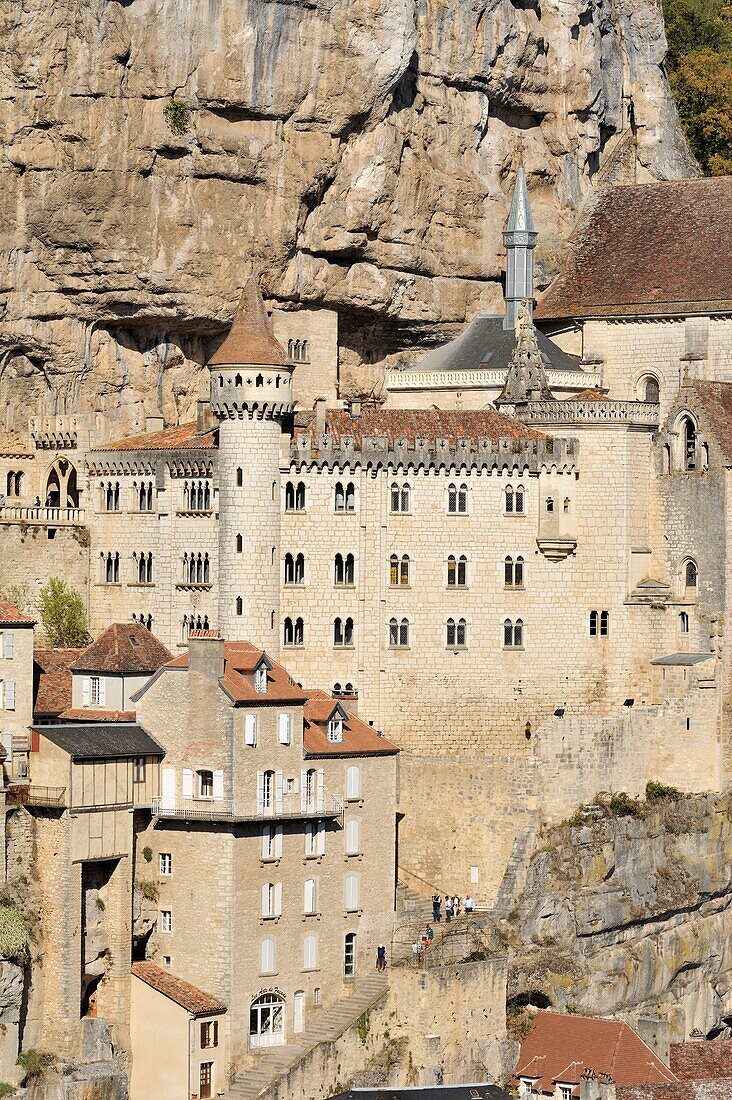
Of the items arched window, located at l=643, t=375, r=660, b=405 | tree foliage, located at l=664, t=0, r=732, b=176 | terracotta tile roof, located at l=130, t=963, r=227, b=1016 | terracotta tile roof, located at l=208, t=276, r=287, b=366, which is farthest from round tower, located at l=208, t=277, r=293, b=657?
tree foliage, located at l=664, t=0, r=732, b=176

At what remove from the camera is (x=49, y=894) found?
97.4 meters

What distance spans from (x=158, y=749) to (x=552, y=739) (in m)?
16.6

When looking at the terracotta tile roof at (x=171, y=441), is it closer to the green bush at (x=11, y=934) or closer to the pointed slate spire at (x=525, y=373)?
the pointed slate spire at (x=525, y=373)

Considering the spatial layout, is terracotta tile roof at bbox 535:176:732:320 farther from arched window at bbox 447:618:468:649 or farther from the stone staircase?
the stone staircase

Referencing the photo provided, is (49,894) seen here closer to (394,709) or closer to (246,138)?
(394,709)

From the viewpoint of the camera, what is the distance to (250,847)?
327ft

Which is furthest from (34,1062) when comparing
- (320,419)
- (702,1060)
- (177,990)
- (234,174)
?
(234,174)

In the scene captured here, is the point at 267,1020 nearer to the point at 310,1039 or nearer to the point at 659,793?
the point at 310,1039

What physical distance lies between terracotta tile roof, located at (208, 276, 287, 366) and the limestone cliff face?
3.92m

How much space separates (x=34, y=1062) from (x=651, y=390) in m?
40.6

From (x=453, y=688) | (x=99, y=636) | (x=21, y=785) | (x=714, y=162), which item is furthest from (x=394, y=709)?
(x=714, y=162)

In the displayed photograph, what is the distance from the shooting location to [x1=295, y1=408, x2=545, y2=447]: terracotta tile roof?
368ft

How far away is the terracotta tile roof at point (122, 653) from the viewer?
105 meters

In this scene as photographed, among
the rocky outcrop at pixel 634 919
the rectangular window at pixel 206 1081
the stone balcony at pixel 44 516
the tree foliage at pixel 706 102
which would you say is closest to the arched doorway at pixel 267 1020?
the rectangular window at pixel 206 1081
